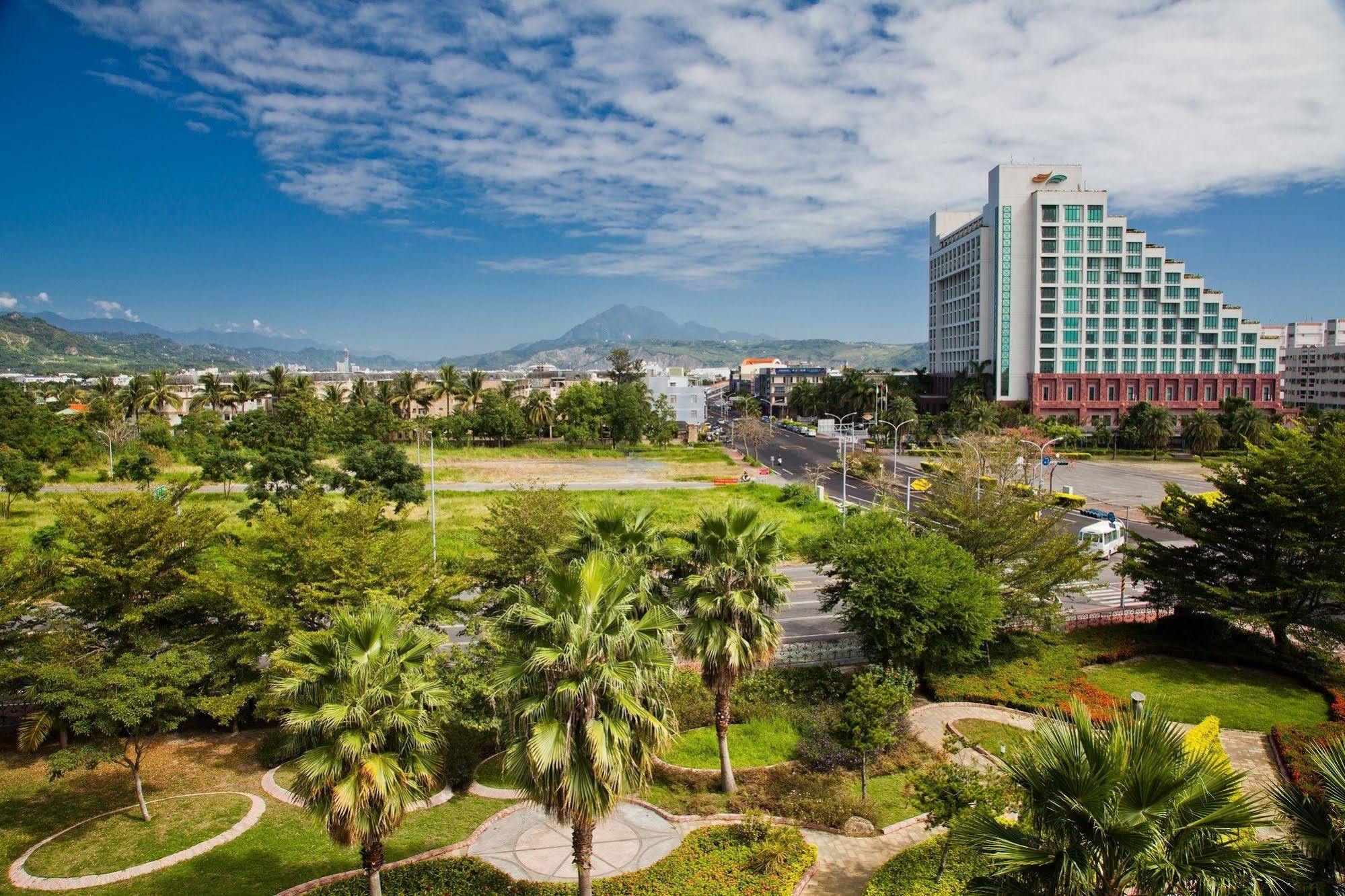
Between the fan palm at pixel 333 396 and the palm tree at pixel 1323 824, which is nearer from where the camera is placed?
the palm tree at pixel 1323 824

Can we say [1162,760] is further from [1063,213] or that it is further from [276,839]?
[1063,213]

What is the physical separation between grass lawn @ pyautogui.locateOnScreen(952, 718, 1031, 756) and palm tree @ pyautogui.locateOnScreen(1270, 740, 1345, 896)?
10721 mm

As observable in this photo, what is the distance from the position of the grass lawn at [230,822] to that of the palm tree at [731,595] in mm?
5759

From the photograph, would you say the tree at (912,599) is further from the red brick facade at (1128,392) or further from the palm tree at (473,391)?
the red brick facade at (1128,392)

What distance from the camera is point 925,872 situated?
Result: 13609mm

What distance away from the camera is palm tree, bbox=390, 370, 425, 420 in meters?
92.0

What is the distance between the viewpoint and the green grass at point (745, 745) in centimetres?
1853

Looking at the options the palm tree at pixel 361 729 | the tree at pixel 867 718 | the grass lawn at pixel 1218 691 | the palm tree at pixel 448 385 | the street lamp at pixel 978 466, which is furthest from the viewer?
the palm tree at pixel 448 385

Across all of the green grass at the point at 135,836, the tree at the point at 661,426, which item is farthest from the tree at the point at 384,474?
the tree at the point at 661,426

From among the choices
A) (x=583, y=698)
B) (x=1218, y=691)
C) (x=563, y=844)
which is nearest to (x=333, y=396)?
(x=563, y=844)

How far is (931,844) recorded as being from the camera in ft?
47.8

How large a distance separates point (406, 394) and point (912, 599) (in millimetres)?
Result: 82610

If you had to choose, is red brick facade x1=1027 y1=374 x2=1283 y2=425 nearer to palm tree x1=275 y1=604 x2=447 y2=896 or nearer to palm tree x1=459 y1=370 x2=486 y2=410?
palm tree x1=459 y1=370 x2=486 y2=410

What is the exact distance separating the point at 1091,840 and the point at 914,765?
1082 centimetres
